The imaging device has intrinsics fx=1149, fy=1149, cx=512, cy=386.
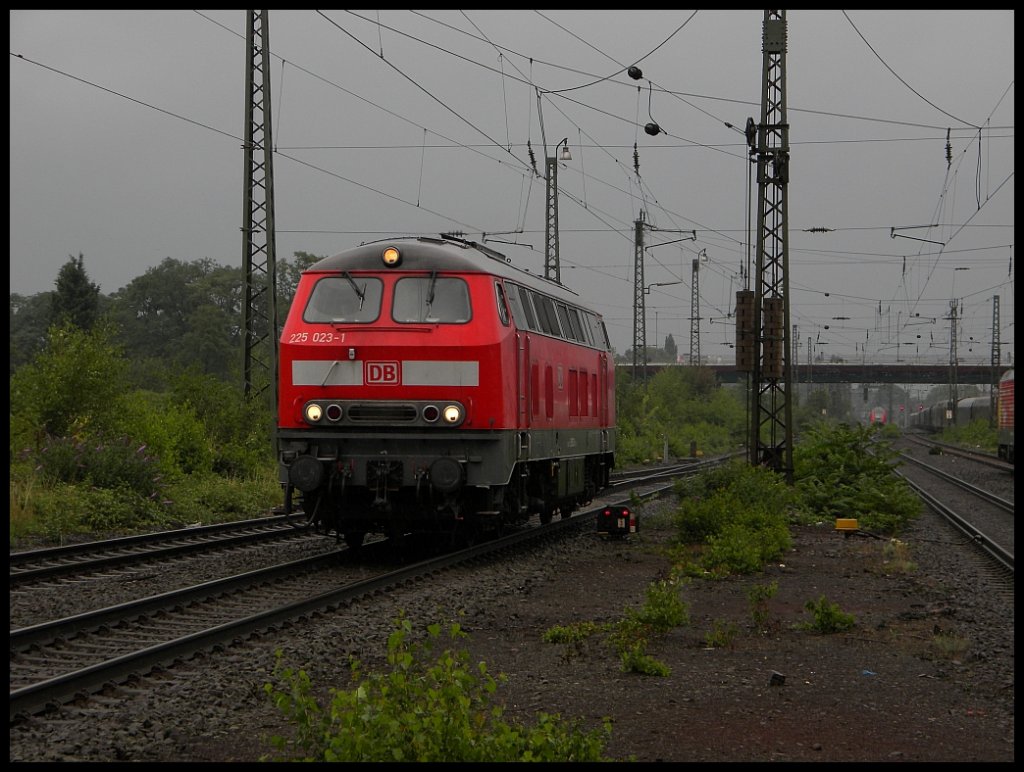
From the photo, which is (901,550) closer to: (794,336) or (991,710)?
(991,710)

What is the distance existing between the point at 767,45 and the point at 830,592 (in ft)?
48.0

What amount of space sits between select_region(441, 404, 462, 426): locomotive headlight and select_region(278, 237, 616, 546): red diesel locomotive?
14mm

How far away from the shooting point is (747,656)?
29.2ft

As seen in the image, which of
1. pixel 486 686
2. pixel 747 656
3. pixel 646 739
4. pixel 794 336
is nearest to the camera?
pixel 486 686

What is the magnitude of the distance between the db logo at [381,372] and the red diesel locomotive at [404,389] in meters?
0.01

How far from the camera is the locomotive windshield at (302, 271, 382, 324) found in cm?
1334

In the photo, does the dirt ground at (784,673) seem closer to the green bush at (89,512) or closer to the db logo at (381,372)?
the db logo at (381,372)

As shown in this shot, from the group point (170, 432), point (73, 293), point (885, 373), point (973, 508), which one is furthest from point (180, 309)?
point (973, 508)

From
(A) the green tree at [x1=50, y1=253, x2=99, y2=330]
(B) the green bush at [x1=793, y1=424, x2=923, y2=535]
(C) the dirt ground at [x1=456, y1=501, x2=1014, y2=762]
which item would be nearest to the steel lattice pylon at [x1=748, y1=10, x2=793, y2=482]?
(B) the green bush at [x1=793, y1=424, x2=923, y2=535]

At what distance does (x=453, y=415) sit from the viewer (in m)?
13.0

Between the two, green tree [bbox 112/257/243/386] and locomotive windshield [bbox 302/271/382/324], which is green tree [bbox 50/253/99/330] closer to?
green tree [bbox 112/257/243/386]

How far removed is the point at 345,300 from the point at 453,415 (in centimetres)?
193

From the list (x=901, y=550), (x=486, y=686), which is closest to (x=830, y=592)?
(x=901, y=550)

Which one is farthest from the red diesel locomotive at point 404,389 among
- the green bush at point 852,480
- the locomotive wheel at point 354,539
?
the green bush at point 852,480
